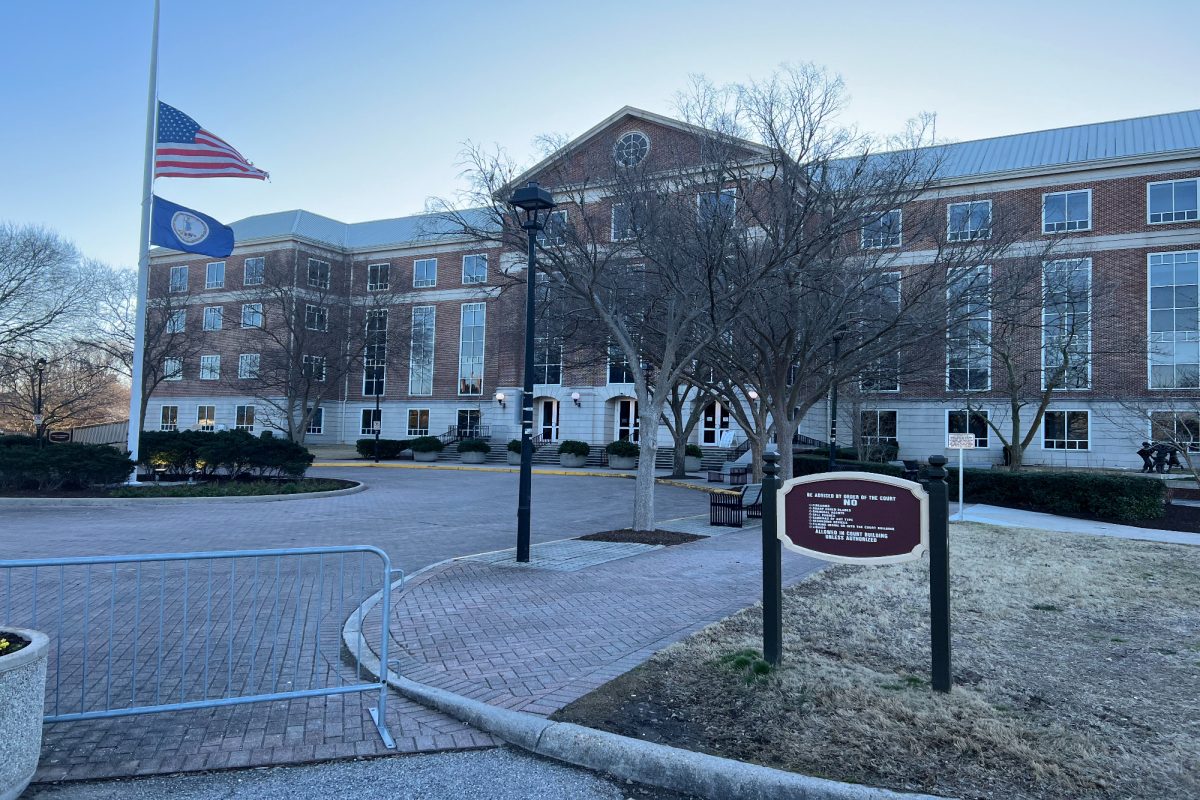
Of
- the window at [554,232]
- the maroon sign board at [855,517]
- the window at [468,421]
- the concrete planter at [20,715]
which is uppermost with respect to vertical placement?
the window at [554,232]

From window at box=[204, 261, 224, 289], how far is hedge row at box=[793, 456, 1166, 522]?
156 feet

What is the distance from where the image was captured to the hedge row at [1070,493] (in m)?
18.3

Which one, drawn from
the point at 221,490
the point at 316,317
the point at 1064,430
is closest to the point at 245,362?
the point at 316,317

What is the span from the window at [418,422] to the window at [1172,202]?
1583 inches

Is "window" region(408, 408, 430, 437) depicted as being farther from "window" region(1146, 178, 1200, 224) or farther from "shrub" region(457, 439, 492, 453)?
"window" region(1146, 178, 1200, 224)

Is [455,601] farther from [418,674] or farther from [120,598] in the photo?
[120,598]

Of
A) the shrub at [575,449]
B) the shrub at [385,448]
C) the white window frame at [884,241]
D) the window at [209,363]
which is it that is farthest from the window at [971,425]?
the window at [209,363]

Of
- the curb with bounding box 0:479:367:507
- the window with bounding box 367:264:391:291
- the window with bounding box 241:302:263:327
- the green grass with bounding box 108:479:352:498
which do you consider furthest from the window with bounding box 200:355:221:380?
the curb with bounding box 0:479:367:507

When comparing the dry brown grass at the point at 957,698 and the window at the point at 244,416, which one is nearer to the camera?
the dry brown grass at the point at 957,698

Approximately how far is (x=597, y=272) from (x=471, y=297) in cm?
3761

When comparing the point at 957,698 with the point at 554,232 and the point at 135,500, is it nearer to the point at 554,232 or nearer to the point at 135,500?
the point at 554,232

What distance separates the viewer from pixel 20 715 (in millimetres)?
3613

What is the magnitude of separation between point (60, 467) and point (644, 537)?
46.0 feet

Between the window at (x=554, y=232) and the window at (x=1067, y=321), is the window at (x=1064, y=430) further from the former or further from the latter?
the window at (x=554, y=232)
